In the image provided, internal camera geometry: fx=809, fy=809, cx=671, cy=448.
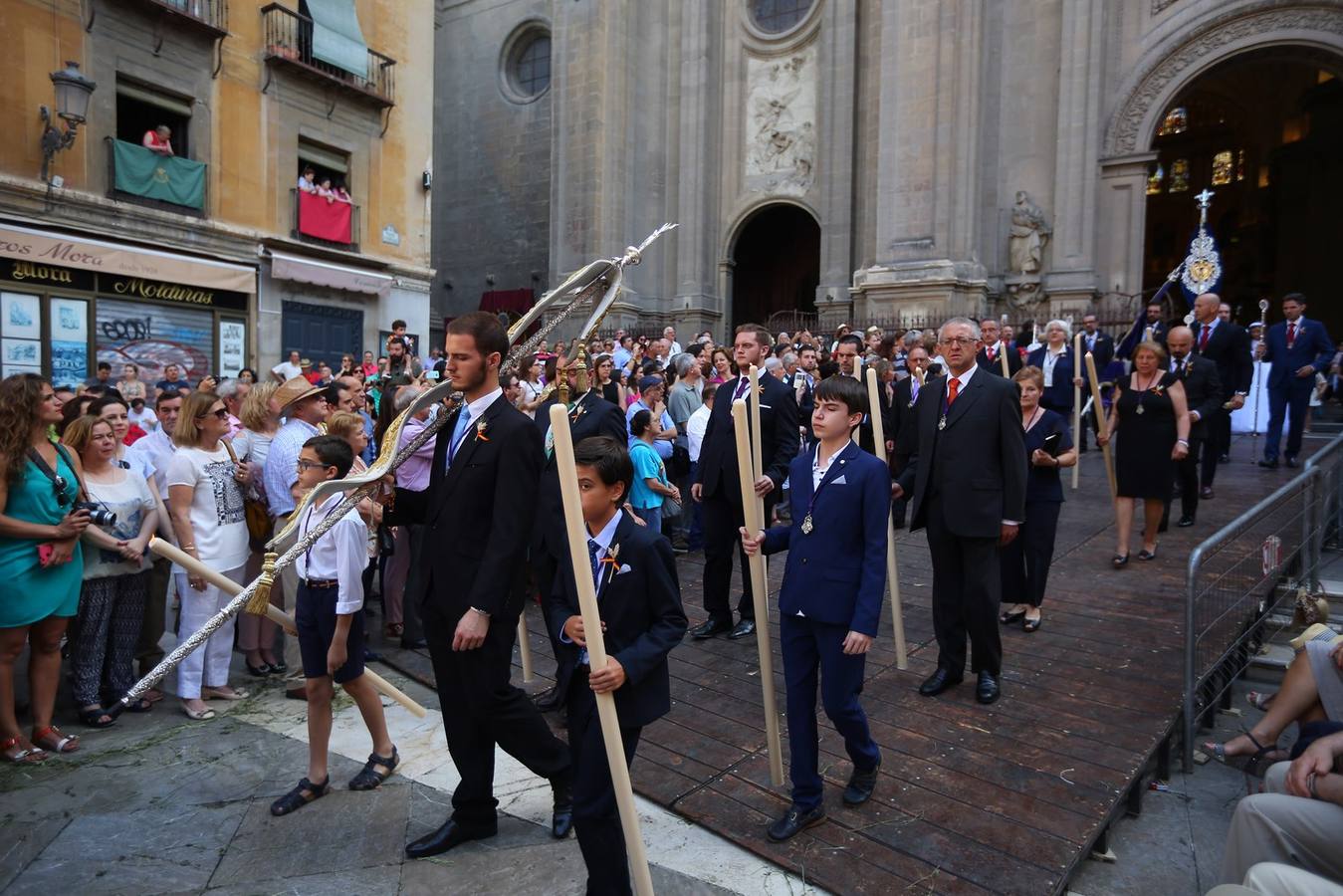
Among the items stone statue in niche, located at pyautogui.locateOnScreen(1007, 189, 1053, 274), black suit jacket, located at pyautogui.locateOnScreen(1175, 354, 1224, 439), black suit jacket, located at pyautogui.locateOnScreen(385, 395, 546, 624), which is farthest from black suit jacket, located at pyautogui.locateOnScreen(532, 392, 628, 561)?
stone statue in niche, located at pyautogui.locateOnScreen(1007, 189, 1053, 274)

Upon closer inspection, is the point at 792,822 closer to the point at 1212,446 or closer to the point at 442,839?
the point at 442,839

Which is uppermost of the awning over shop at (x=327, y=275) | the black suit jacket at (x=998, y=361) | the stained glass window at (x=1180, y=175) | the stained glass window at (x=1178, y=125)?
the stained glass window at (x=1178, y=125)

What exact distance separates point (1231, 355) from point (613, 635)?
9662 mm

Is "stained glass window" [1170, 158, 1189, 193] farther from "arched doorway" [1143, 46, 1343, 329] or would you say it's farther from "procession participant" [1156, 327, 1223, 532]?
"procession participant" [1156, 327, 1223, 532]

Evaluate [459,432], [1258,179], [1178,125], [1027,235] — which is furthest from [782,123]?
[459,432]

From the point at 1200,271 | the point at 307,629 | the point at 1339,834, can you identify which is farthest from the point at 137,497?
the point at 1200,271

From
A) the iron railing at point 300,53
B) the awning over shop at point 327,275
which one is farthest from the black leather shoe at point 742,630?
the iron railing at point 300,53

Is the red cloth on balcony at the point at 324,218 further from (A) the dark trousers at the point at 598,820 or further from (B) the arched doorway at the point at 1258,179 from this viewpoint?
(B) the arched doorway at the point at 1258,179

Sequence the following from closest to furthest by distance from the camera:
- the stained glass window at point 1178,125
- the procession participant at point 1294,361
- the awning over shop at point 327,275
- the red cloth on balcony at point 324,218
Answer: the procession participant at point 1294,361, the awning over shop at point 327,275, the red cloth on balcony at point 324,218, the stained glass window at point 1178,125

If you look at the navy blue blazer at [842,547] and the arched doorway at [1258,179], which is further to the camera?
the arched doorway at [1258,179]

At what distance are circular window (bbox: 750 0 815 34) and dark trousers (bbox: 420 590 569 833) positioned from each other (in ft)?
74.5

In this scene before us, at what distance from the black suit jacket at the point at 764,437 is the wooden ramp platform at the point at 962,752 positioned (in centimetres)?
121

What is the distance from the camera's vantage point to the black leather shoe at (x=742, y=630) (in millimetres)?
6077

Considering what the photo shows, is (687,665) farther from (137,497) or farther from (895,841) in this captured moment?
(137,497)
